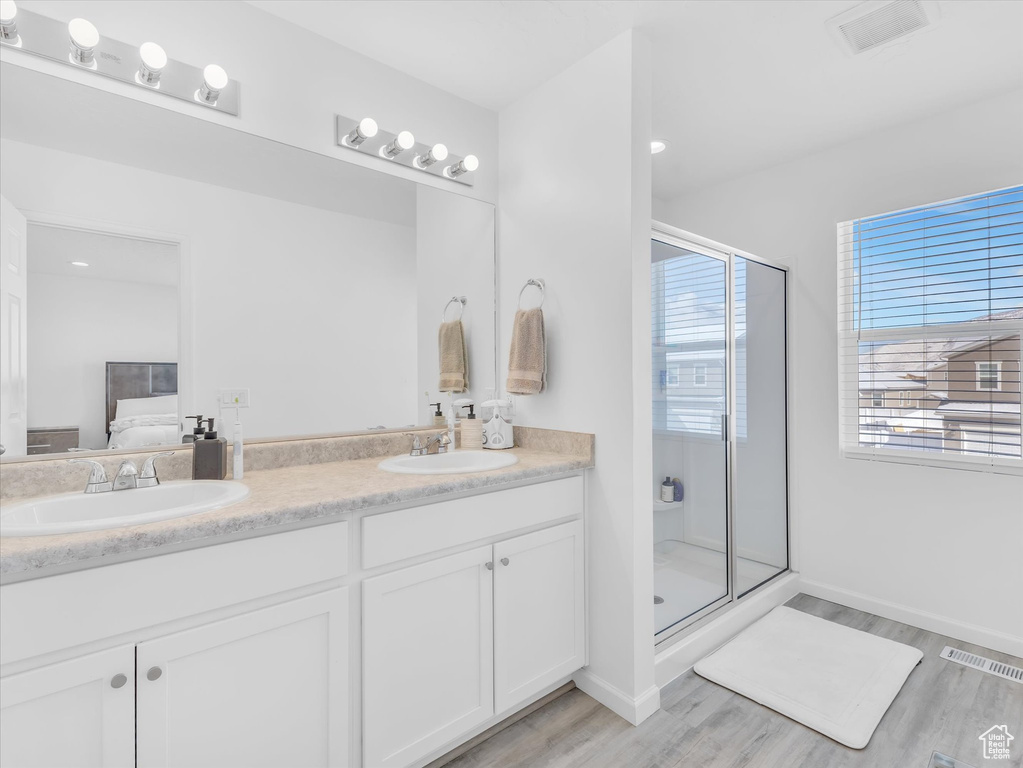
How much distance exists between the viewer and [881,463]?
2.61 metres

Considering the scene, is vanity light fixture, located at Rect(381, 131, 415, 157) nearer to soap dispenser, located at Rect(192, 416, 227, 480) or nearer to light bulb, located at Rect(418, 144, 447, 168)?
light bulb, located at Rect(418, 144, 447, 168)

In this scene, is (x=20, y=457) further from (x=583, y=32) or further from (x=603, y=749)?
(x=583, y=32)

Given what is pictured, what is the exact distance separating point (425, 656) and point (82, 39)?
189 cm

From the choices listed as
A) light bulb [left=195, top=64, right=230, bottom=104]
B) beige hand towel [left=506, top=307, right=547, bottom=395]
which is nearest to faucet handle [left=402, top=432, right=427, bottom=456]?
beige hand towel [left=506, top=307, right=547, bottom=395]

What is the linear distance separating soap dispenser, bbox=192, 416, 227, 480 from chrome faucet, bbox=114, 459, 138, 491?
0.53 ft

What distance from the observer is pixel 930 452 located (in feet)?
8.06

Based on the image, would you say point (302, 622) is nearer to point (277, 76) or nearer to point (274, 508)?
point (274, 508)

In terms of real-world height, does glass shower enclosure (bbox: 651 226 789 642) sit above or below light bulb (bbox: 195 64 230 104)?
below

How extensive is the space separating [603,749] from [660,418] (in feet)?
4.06

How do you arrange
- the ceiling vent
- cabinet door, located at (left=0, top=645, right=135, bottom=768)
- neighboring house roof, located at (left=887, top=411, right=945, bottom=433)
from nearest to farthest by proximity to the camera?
cabinet door, located at (left=0, top=645, right=135, bottom=768)
the ceiling vent
neighboring house roof, located at (left=887, top=411, right=945, bottom=433)

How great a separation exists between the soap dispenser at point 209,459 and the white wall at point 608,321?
118cm

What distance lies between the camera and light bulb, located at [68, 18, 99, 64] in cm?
135

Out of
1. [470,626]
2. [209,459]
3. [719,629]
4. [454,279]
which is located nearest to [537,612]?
[470,626]

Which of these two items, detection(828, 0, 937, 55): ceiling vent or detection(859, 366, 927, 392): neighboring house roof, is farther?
detection(859, 366, 927, 392): neighboring house roof
